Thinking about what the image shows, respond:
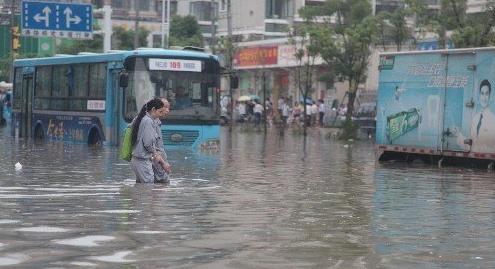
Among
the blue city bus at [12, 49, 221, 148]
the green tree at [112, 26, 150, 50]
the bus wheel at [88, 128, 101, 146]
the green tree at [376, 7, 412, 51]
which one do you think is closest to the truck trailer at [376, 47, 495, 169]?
the blue city bus at [12, 49, 221, 148]

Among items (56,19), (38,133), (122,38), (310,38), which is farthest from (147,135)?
(122,38)

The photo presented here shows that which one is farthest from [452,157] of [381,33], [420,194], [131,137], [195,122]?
[381,33]

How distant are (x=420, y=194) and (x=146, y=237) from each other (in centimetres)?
735

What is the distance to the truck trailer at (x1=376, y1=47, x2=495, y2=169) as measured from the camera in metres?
24.0

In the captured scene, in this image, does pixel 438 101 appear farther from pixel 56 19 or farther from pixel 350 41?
pixel 56 19

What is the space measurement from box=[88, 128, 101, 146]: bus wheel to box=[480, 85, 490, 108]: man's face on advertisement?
11.4m

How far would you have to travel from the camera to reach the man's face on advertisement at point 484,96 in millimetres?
23859

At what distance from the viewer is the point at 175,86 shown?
28422mm

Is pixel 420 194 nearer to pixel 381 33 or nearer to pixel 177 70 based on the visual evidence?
pixel 177 70

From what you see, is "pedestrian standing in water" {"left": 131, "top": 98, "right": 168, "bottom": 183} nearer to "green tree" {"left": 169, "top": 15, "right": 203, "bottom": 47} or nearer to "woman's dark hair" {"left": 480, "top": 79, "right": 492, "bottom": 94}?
"woman's dark hair" {"left": 480, "top": 79, "right": 492, "bottom": 94}

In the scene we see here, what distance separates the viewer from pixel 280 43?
67.0 metres

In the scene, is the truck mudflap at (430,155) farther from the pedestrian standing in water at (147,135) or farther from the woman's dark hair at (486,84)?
the pedestrian standing in water at (147,135)

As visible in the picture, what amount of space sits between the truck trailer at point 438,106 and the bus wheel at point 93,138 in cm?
799


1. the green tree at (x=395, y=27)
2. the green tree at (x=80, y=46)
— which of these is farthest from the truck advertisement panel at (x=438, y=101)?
the green tree at (x=80, y=46)
